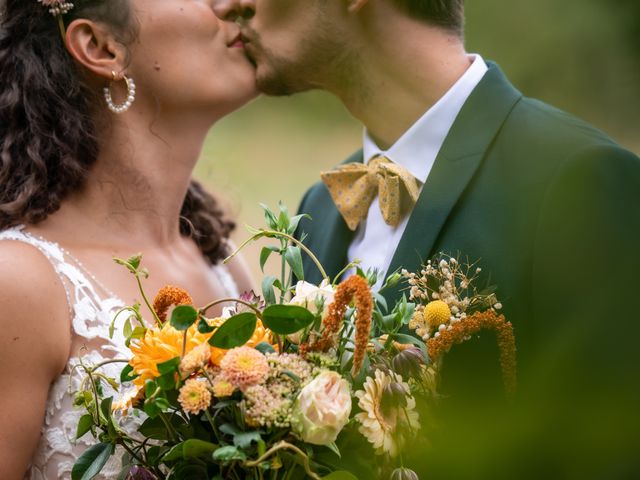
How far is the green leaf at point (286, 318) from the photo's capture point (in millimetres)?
1624

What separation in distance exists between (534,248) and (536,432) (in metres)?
1.66

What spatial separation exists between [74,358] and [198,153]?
1121 mm

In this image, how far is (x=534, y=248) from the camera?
7.37 ft

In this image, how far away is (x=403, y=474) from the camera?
64.0 inches

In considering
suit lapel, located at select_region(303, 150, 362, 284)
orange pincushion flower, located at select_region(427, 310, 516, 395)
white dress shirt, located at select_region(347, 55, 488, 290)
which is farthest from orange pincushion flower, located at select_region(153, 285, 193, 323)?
suit lapel, located at select_region(303, 150, 362, 284)

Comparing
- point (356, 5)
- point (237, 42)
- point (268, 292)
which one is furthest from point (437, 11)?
point (268, 292)

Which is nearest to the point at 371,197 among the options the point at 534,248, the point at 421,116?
the point at 421,116

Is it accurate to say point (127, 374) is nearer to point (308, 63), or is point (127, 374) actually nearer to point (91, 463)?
point (91, 463)

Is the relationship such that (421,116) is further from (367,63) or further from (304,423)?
(304,423)

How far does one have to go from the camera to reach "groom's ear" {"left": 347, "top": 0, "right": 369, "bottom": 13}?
3023mm

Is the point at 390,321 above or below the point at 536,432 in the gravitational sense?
below

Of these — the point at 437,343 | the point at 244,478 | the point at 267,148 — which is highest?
the point at 437,343

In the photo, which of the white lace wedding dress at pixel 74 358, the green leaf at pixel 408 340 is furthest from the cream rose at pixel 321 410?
the white lace wedding dress at pixel 74 358

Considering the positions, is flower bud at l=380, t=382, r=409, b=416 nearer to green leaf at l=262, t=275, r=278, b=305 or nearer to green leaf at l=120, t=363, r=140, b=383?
green leaf at l=262, t=275, r=278, b=305
